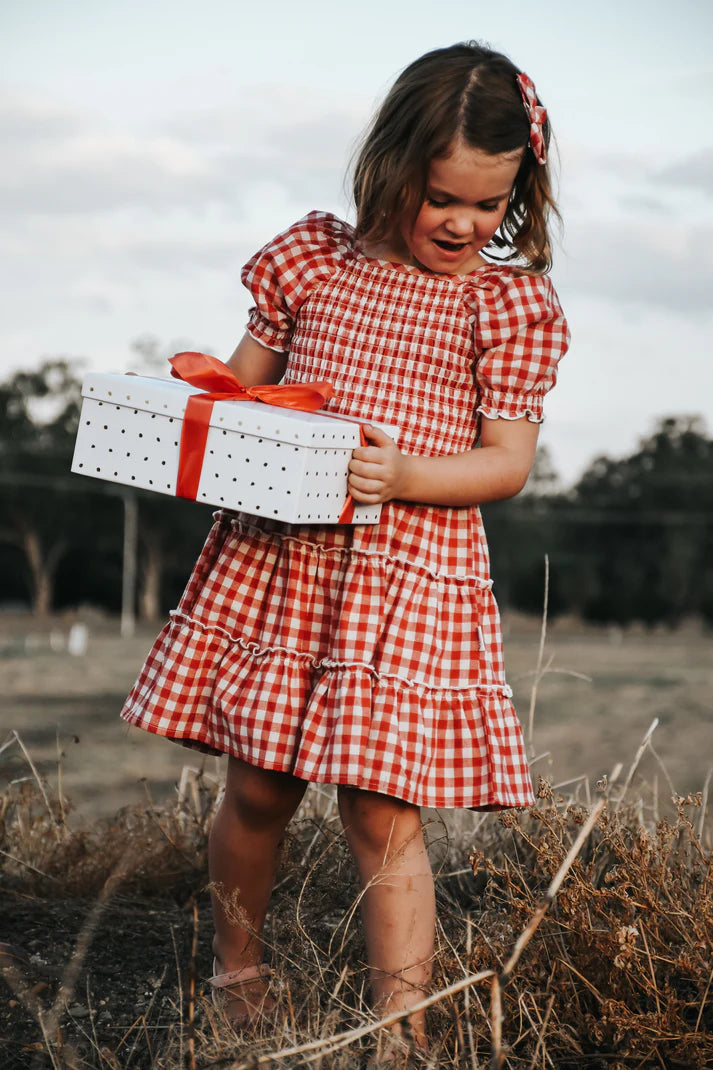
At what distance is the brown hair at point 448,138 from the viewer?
2.28 meters

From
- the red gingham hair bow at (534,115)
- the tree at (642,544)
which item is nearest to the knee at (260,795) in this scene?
the red gingham hair bow at (534,115)

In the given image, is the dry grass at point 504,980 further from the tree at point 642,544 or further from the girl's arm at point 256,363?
the tree at point 642,544

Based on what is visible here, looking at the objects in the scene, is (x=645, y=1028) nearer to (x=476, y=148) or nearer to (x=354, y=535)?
(x=354, y=535)

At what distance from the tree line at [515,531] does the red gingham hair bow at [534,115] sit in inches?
1806

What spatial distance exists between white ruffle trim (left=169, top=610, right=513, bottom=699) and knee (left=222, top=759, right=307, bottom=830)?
22cm

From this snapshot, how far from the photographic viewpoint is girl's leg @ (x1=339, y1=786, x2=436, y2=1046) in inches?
87.8

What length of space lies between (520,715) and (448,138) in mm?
21938

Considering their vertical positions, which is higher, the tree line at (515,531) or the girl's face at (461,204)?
the girl's face at (461,204)

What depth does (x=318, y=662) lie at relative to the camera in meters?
2.31

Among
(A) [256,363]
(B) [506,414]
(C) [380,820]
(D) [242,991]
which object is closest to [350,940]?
(D) [242,991]

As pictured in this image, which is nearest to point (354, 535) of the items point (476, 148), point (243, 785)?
point (243, 785)

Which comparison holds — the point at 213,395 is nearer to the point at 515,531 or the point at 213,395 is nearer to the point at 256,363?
the point at 256,363

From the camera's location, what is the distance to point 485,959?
2.12m

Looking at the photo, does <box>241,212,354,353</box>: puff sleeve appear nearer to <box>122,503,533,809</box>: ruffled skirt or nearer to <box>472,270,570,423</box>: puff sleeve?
<box>472,270,570,423</box>: puff sleeve
